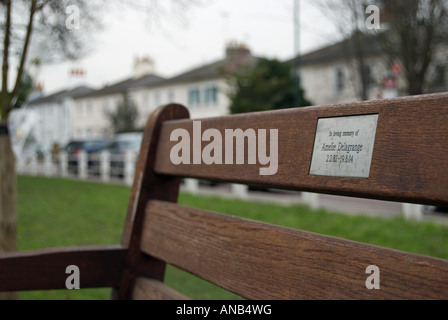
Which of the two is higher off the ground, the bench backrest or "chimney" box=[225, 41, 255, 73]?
"chimney" box=[225, 41, 255, 73]

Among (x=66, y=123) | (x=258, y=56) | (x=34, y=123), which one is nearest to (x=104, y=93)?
(x=66, y=123)

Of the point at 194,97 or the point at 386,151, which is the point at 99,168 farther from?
the point at 386,151

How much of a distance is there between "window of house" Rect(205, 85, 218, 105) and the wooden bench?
126ft

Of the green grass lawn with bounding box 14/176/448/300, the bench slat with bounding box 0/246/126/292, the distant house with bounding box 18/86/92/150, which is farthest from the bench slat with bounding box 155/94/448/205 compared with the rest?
the distant house with bounding box 18/86/92/150

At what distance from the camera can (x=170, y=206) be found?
5.59 feet

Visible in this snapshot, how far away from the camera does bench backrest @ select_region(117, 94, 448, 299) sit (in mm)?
968

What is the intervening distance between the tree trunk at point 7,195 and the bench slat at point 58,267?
1.05 m

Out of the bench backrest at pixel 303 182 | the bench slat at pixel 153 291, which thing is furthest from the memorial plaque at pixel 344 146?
the bench slat at pixel 153 291

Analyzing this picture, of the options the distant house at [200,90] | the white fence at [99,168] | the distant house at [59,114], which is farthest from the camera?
the distant house at [59,114]

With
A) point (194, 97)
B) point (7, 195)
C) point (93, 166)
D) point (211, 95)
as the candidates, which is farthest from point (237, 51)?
point (7, 195)

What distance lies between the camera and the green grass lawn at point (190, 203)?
168 inches

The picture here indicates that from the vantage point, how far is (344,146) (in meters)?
1.13

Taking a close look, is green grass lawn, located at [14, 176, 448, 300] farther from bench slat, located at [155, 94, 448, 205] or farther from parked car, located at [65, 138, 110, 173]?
parked car, located at [65, 138, 110, 173]

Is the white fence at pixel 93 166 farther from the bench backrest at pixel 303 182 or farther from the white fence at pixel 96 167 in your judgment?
the bench backrest at pixel 303 182
